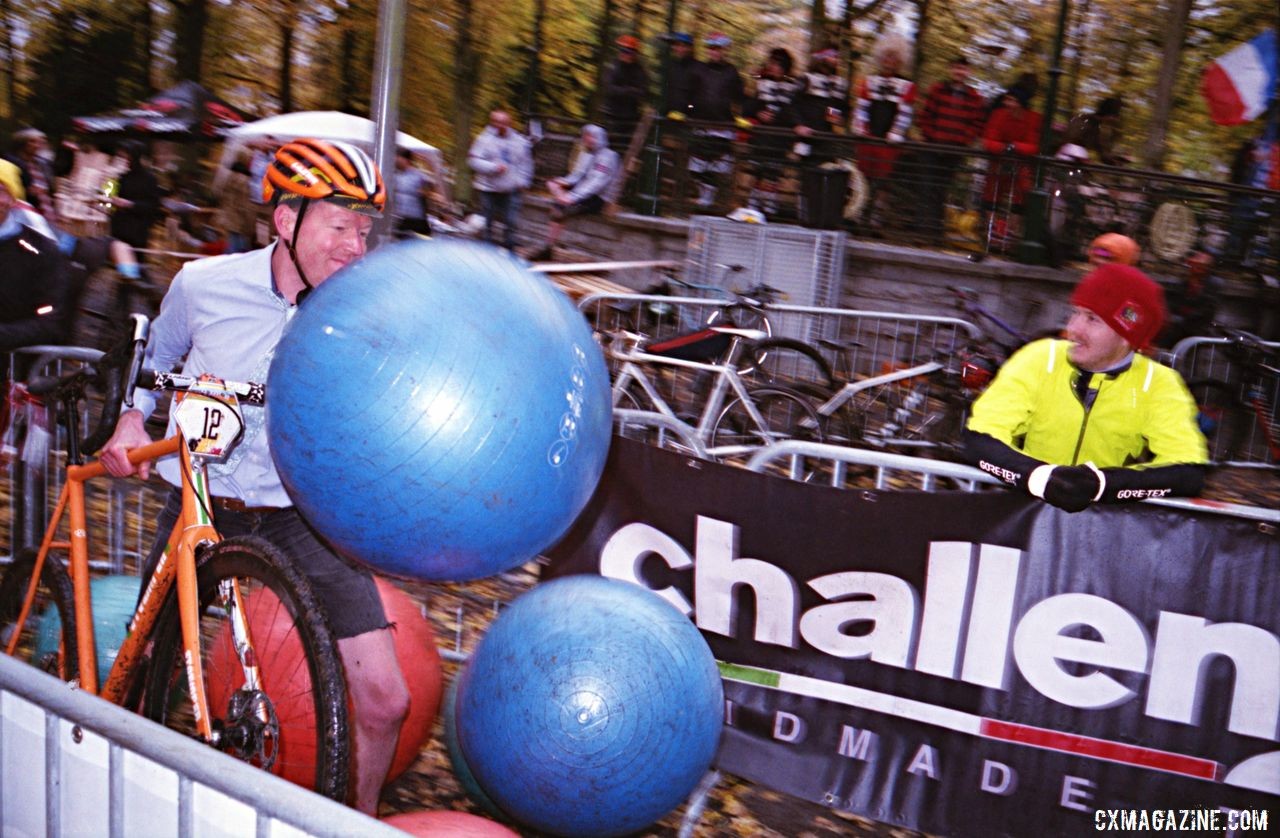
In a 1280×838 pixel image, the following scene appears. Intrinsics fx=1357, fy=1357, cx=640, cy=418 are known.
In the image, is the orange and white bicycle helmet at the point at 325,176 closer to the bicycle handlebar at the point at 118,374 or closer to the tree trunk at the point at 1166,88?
the bicycle handlebar at the point at 118,374

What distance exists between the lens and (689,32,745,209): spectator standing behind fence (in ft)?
58.0

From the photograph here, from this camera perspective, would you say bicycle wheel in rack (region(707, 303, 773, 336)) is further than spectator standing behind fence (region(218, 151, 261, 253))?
No

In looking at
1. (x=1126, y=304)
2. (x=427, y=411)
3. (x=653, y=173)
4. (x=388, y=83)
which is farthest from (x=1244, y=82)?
(x=427, y=411)

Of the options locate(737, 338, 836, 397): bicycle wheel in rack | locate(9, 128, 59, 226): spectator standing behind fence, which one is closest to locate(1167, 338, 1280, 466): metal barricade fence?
locate(737, 338, 836, 397): bicycle wheel in rack

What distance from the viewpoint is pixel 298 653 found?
3.35 meters

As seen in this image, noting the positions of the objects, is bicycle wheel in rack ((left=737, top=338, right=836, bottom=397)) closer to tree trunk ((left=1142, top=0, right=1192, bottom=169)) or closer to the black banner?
the black banner

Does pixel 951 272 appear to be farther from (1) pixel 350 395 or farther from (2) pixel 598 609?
(1) pixel 350 395

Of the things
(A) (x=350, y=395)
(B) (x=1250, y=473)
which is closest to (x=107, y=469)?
(A) (x=350, y=395)

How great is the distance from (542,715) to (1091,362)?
2358mm

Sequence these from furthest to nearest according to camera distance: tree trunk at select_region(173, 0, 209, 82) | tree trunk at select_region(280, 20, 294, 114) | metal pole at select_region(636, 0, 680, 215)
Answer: tree trunk at select_region(280, 20, 294, 114) < tree trunk at select_region(173, 0, 209, 82) < metal pole at select_region(636, 0, 680, 215)

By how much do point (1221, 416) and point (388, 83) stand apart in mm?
9073

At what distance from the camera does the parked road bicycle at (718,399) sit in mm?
9641

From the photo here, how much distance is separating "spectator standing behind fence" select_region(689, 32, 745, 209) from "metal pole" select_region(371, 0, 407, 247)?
41.2 feet

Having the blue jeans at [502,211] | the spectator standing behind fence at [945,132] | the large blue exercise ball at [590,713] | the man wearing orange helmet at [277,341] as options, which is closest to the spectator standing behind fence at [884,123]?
the spectator standing behind fence at [945,132]
